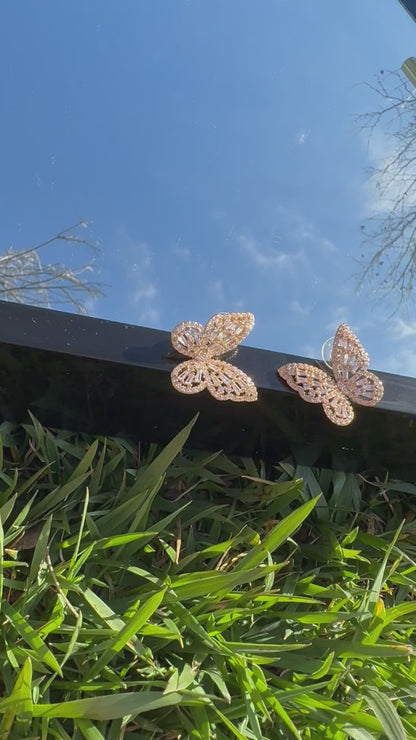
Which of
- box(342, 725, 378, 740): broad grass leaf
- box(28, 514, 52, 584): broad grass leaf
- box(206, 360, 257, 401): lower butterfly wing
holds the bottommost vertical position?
box(342, 725, 378, 740): broad grass leaf

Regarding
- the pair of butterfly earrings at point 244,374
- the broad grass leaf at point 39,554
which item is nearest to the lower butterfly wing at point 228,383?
the pair of butterfly earrings at point 244,374

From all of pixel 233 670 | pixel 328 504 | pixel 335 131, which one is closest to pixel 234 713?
pixel 233 670

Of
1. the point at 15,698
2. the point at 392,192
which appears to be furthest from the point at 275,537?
the point at 392,192

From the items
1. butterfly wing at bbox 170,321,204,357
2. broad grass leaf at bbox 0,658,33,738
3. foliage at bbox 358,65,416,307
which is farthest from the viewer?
foliage at bbox 358,65,416,307

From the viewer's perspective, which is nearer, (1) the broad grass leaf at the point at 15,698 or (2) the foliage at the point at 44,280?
(1) the broad grass leaf at the point at 15,698

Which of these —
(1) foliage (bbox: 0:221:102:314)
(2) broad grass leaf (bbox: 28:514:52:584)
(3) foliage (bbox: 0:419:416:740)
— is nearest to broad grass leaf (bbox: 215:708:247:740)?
(3) foliage (bbox: 0:419:416:740)

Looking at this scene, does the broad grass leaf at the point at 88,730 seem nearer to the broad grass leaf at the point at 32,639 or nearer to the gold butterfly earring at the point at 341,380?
the broad grass leaf at the point at 32,639

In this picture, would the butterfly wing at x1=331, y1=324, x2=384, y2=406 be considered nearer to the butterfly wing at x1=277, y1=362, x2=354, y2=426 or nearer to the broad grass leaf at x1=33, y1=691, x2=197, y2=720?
the butterfly wing at x1=277, y1=362, x2=354, y2=426
